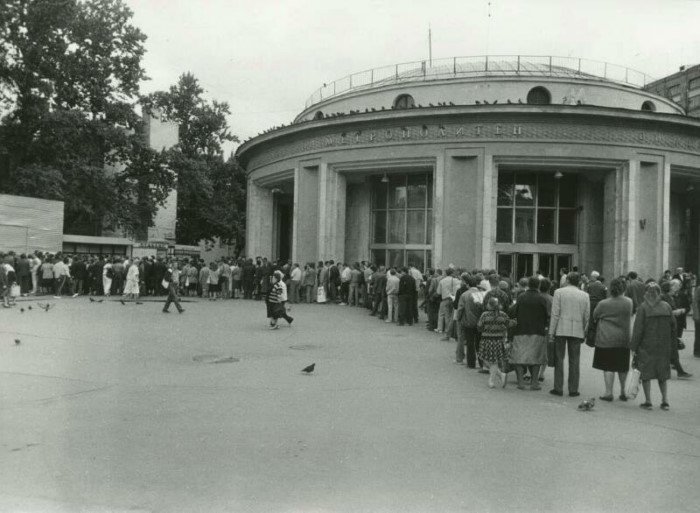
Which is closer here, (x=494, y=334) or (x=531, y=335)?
(x=531, y=335)

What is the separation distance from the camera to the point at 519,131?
77.6 feet

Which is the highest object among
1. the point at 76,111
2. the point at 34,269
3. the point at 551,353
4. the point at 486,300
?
the point at 76,111

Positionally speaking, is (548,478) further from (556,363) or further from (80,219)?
(80,219)

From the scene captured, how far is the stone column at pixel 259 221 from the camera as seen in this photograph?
31875mm

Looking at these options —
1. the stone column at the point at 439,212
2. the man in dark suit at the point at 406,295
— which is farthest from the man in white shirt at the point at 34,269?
the stone column at the point at 439,212

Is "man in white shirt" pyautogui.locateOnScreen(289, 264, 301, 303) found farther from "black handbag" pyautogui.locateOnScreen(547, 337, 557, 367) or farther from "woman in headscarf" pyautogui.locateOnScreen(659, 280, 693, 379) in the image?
"black handbag" pyautogui.locateOnScreen(547, 337, 557, 367)

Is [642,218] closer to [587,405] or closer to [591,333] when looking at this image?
[591,333]

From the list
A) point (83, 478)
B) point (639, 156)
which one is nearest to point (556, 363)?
point (83, 478)

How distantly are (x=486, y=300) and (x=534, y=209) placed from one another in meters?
17.2

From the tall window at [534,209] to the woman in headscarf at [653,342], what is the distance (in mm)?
17852

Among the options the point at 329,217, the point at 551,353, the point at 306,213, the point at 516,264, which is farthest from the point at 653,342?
the point at 306,213

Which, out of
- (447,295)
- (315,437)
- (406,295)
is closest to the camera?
(315,437)

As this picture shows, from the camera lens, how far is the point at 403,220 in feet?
91.5

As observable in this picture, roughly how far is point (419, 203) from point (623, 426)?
2079 cm
